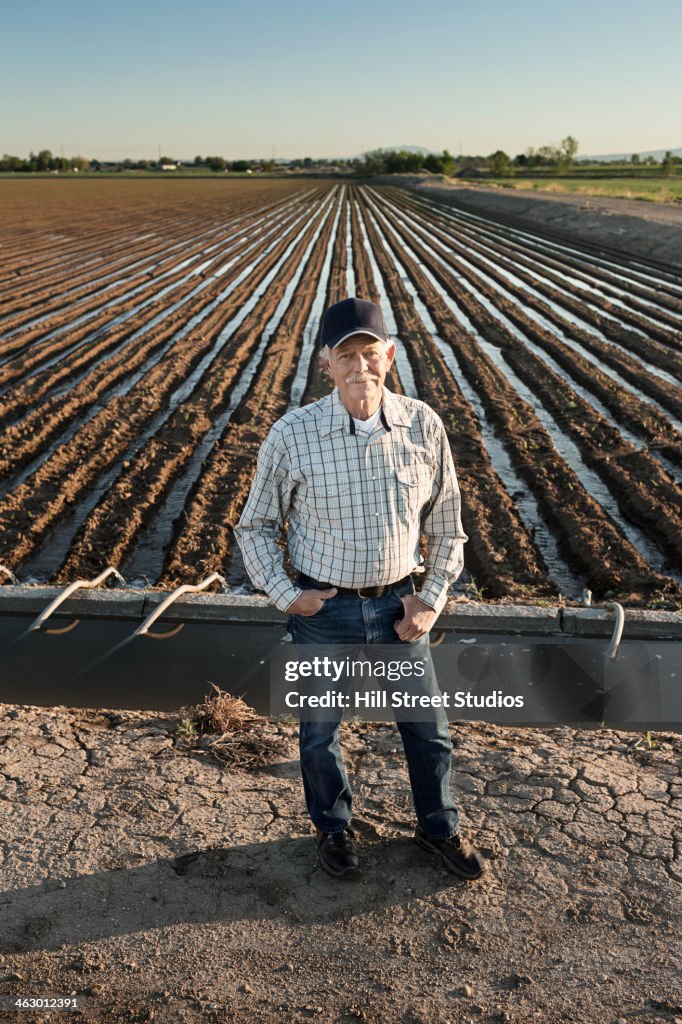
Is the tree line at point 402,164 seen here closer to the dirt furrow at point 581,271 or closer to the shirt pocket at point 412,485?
the dirt furrow at point 581,271

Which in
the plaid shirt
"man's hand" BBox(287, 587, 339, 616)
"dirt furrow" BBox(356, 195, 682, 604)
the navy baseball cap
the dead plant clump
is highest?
the navy baseball cap

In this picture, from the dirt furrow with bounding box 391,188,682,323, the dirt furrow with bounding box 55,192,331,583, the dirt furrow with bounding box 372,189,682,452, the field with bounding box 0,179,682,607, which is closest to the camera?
the dirt furrow with bounding box 55,192,331,583

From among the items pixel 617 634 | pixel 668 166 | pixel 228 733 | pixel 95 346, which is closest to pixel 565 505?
pixel 617 634

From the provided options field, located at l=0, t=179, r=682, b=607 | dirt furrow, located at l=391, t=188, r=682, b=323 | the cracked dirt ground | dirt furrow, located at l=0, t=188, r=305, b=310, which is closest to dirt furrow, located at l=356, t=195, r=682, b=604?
field, located at l=0, t=179, r=682, b=607

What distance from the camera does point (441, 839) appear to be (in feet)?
9.82

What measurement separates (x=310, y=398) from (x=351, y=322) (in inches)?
317

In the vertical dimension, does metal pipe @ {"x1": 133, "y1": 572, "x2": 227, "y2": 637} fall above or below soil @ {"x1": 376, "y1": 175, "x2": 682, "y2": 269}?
below

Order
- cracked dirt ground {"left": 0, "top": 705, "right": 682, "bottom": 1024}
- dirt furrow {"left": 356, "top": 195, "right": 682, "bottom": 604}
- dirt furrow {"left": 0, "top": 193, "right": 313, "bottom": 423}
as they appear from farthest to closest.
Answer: dirt furrow {"left": 0, "top": 193, "right": 313, "bottom": 423} → dirt furrow {"left": 356, "top": 195, "right": 682, "bottom": 604} → cracked dirt ground {"left": 0, "top": 705, "right": 682, "bottom": 1024}

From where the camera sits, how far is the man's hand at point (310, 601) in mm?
2736

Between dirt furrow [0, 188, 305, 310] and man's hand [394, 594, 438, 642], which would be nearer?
man's hand [394, 594, 438, 642]

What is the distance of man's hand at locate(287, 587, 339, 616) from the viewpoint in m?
2.74

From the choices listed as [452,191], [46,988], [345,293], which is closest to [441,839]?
[46,988]

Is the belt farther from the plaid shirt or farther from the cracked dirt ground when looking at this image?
the cracked dirt ground

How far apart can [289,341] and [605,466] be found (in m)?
6.90
